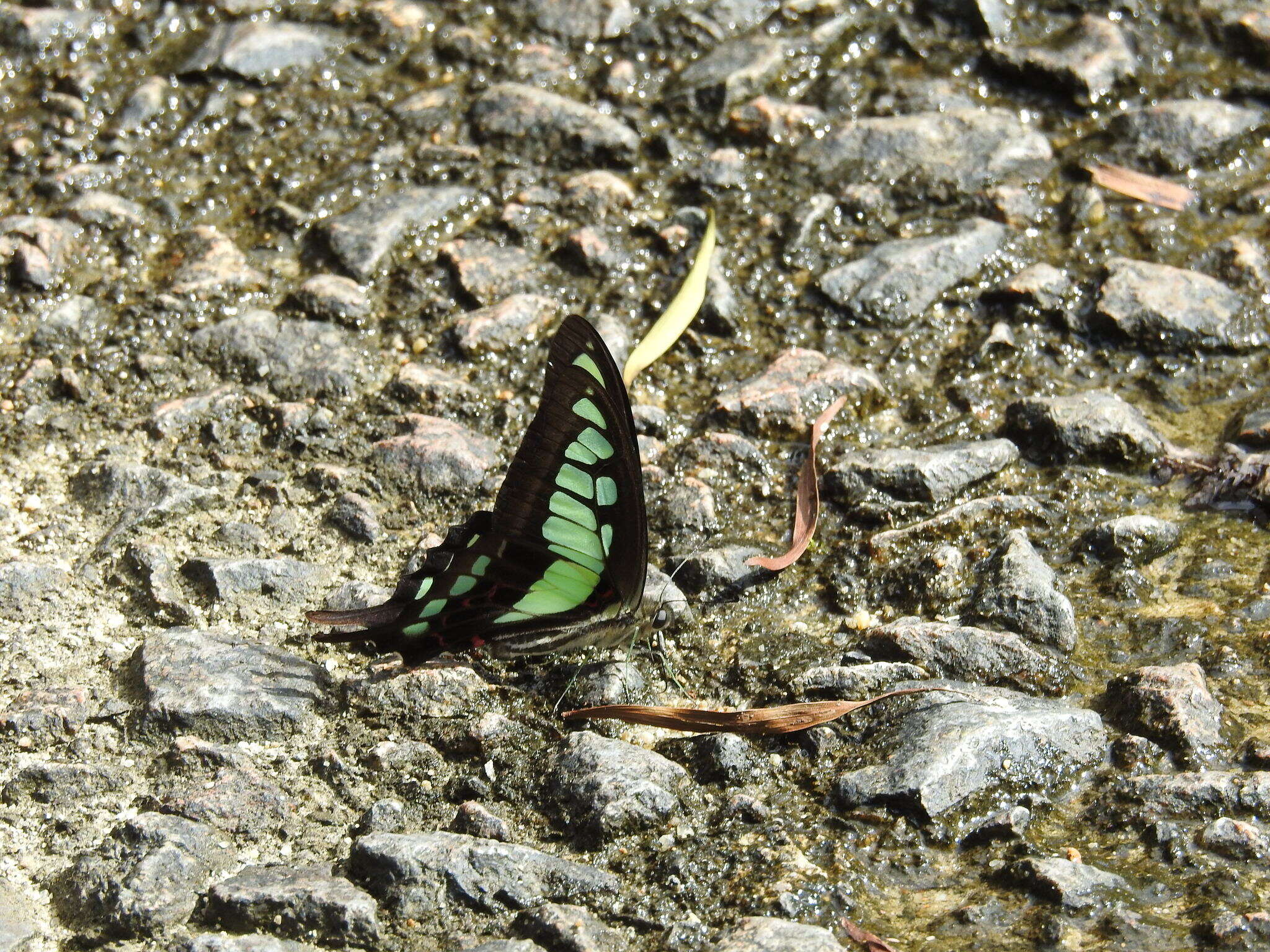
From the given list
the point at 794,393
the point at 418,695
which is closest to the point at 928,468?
the point at 794,393

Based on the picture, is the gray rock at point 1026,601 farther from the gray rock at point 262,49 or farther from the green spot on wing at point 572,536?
the gray rock at point 262,49

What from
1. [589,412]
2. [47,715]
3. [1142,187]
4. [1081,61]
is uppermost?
[1081,61]

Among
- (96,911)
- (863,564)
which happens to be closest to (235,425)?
(96,911)

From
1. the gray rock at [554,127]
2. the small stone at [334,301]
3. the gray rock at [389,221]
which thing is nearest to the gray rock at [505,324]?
the small stone at [334,301]

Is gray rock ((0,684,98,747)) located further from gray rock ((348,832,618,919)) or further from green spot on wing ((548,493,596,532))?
green spot on wing ((548,493,596,532))

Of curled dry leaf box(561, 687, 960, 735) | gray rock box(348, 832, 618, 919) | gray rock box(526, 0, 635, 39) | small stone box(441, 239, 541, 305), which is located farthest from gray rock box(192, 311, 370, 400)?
gray rock box(526, 0, 635, 39)

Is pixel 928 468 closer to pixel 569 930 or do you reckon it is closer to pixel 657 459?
pixel 657 459

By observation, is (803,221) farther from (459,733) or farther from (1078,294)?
(459,733)
